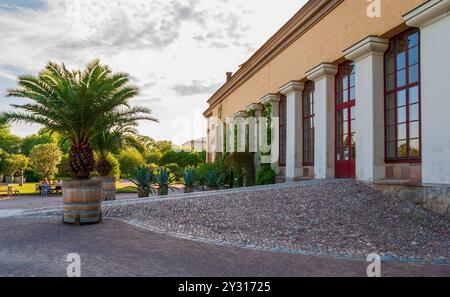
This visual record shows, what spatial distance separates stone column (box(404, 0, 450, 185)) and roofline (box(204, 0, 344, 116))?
452cm

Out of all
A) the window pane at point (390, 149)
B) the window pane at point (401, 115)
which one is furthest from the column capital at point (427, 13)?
the window pane at point (390, 149)

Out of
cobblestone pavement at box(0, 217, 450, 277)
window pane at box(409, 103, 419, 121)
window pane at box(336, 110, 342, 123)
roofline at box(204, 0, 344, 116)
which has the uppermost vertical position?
roofline at box(204, 0, 344, 116)

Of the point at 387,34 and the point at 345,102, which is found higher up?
the point at 387,34

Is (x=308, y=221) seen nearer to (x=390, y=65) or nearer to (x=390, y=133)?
(x=390, y=133)

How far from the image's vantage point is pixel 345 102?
1340 cm

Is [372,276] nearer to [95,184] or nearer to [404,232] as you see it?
[404,232]

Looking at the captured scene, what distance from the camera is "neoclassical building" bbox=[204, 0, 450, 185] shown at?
29.5ft

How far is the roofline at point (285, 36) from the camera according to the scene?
14259 mm

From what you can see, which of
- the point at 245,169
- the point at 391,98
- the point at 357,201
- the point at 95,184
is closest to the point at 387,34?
the point at 391,98

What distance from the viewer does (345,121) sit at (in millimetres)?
13375

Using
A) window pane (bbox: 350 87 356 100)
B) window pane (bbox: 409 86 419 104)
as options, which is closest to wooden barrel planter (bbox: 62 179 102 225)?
window pane (bbox: 409 86 419 104)

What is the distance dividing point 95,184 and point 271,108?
37.0ft

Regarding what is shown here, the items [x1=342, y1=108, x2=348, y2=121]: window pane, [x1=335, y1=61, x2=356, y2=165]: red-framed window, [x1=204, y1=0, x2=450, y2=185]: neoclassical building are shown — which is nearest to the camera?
[x1=204, y1=0, x2=450, y2=185]: neoclassical building

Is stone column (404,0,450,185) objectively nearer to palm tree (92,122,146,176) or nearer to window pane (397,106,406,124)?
window pane (397,106,406,124)
